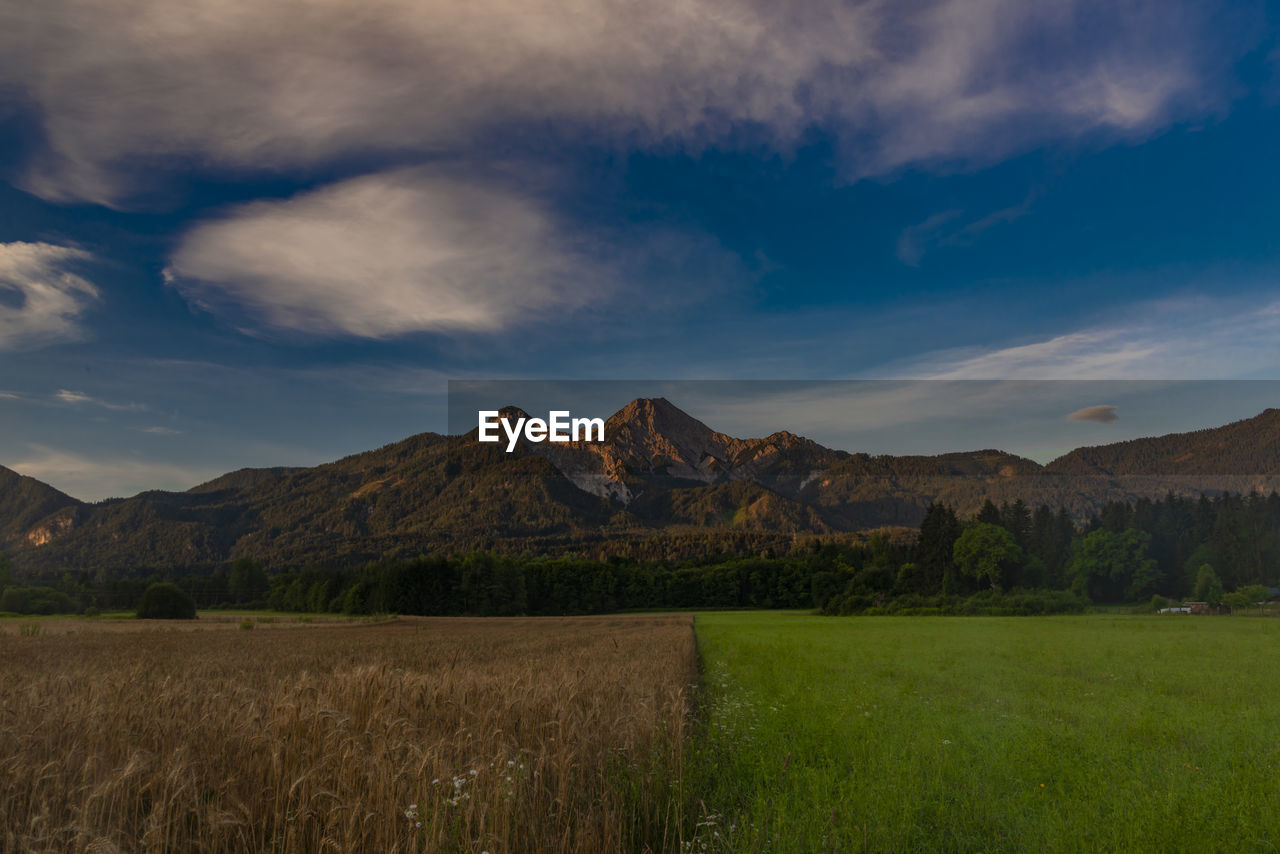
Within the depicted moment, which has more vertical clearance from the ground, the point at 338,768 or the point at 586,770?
the point at 338,768

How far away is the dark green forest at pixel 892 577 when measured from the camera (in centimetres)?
9119

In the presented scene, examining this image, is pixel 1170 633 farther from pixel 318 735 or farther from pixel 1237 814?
pixel 318 735

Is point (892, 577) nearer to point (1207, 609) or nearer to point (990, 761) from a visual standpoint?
point (1207, 609)

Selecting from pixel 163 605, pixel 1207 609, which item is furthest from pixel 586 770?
pixel 163 605

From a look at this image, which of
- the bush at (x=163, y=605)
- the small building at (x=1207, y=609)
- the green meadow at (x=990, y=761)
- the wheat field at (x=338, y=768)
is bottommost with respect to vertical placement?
the small building at (x=1207, y=609)

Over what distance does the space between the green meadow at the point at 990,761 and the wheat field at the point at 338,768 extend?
1.02 m

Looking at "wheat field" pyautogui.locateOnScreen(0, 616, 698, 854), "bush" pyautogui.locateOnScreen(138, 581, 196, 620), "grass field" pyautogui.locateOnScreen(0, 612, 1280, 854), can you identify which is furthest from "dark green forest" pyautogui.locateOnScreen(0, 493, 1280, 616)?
"wheat field" pyautogui.locateOnScreen(0, 616, 698, 854)

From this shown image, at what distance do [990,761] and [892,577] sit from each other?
108 m

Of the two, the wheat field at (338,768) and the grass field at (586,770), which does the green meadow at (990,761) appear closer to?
the grass field at (586,770)

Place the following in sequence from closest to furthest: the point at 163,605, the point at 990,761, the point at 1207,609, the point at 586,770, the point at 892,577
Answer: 1. the point at 586,770
2. the point at 990,761
3. the point at 1207,609
4. the point at 163,605
5. the point at 892,577

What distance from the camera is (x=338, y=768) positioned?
5.10 metres

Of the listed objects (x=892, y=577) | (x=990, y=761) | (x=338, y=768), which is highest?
(x=338, y=768)

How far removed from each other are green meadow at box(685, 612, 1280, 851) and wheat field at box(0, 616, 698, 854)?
102cm

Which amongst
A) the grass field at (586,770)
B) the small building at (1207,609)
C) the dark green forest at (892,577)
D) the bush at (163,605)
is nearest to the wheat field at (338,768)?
the grass field at (586,770)
